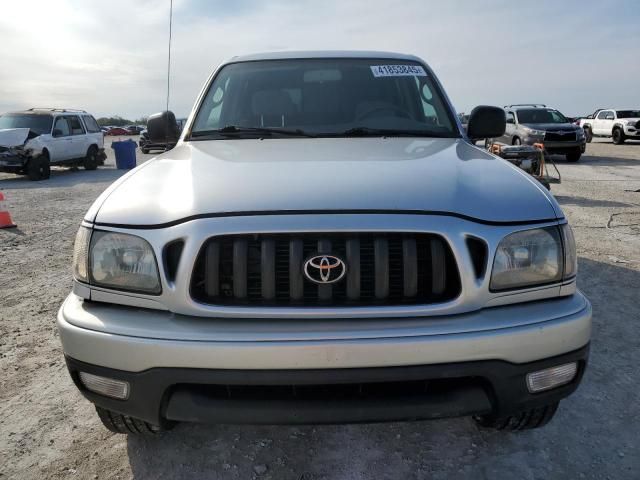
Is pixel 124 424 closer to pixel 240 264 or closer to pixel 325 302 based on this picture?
pixel 240 264

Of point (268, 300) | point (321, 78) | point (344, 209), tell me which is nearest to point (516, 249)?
point (344, 209)

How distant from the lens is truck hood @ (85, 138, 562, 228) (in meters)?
1.79

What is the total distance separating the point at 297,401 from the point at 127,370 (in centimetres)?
57

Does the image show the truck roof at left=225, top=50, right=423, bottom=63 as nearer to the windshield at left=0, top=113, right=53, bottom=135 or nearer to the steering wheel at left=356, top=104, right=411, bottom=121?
the steering wheel at left=356, top=104, right=411, bottom=121

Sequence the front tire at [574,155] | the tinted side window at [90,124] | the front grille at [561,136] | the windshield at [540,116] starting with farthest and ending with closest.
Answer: the tinted side window at [90,124]
the windshield at [540,116]
the front tire at [574,155]
the front grille at [561,136]

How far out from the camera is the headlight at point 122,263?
180cm

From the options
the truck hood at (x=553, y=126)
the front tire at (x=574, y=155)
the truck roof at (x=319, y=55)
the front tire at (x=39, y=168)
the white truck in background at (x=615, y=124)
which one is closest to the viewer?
the truck roof at (x=319, y=55)

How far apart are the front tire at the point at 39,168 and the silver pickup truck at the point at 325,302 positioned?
1332cm

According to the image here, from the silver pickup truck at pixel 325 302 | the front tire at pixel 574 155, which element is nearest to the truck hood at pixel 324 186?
the silver pickup truck at pixel 325 302

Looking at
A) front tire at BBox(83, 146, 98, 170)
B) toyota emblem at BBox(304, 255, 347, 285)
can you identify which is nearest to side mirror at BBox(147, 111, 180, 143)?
toyota emblem at BBox(304, 255, 347, 285)

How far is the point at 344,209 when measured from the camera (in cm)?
174

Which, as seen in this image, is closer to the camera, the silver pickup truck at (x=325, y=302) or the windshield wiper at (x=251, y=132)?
the silver pickup truck at (x=325, y=302)

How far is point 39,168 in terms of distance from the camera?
1369 centimetres

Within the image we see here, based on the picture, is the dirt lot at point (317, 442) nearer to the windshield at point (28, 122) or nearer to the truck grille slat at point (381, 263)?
the truck grille slat at point (381, 263)
